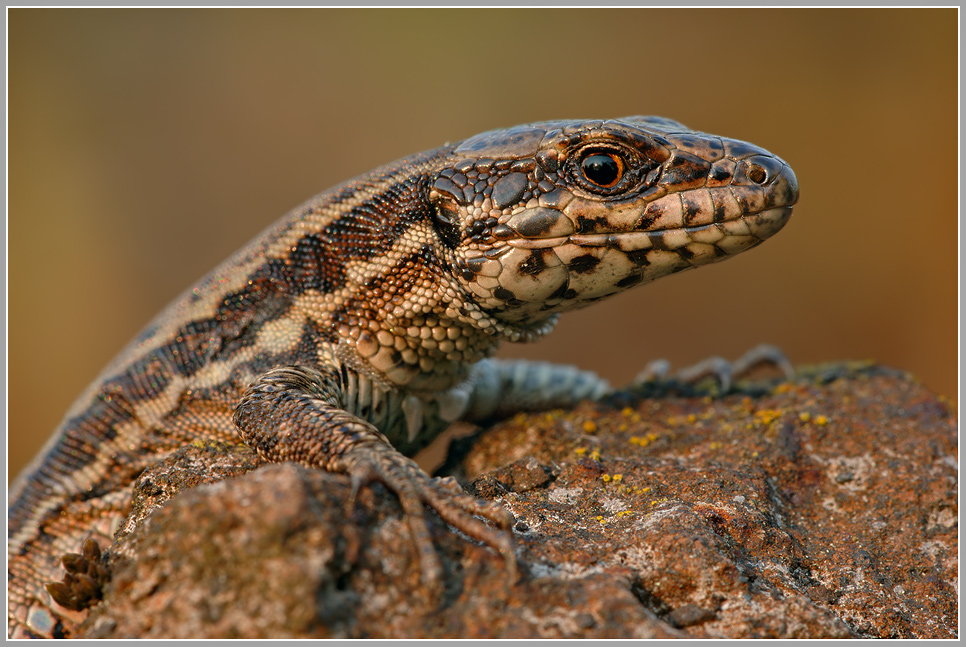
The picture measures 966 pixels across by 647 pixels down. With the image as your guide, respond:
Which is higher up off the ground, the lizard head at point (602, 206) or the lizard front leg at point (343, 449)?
the lizard head at point (602, 206)

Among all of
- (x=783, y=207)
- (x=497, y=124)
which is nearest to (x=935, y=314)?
(x=497, y=124)

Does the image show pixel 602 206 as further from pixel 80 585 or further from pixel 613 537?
pixel 80 585

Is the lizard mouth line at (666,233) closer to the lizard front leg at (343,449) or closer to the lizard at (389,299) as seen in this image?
Answer: the lizard at (389,299)

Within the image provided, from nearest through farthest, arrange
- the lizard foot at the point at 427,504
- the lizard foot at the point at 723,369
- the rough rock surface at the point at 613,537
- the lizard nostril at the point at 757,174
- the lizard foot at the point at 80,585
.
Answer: the rough rock surface at the point at 613,537 < the lizard foot at the point at 427,504 < the lizard foot at the point at 80,585 < the lizard nostril at the point at 757,174 < the lizard foot at the point at 723,369

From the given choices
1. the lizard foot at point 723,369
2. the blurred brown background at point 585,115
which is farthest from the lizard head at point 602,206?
the blurred brown background at point 585,115

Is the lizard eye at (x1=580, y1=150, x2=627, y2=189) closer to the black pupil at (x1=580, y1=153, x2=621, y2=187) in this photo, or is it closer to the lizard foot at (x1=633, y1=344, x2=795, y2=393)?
the black pupil at (x1=580, y1=153, x2=621, y2=187)
